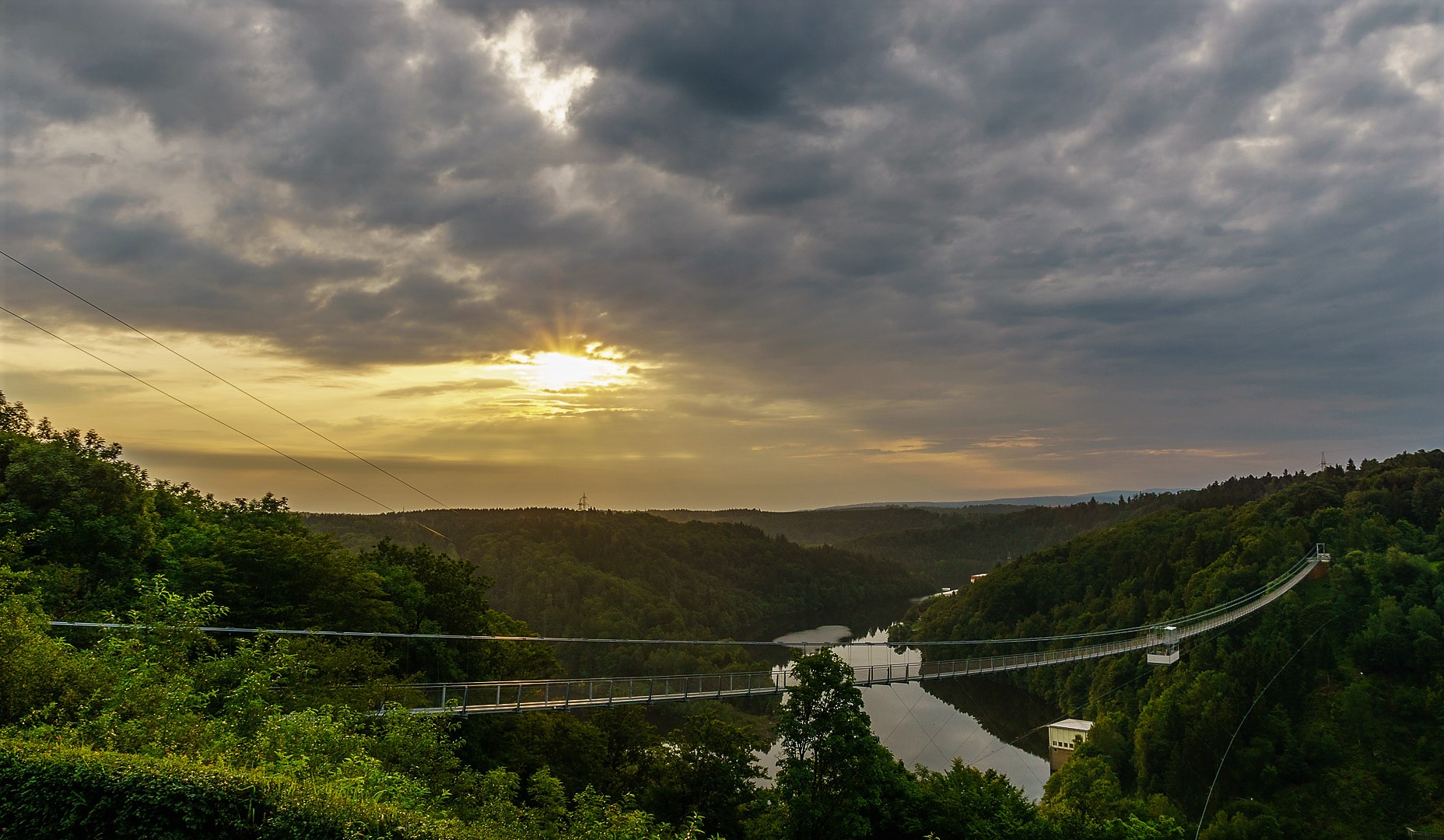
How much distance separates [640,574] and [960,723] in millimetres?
54322

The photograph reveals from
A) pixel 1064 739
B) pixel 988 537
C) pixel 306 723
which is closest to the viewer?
pixel 306 723

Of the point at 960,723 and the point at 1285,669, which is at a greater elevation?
the point at 1285,669

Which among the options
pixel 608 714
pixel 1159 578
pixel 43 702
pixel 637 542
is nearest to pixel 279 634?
pixel 43 702

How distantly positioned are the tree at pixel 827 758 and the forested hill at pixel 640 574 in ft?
147

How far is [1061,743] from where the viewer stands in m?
46.8

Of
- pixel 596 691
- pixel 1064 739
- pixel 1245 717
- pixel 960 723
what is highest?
pixel 596 691

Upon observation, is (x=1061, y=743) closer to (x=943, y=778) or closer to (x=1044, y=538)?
(x=943, y=778)

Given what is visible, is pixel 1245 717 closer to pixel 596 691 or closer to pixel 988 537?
pixel 596 691

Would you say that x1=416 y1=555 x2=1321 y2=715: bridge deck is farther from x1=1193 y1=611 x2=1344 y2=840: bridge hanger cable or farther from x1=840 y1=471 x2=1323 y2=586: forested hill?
x1=840 y1=471 x2=1323 y2=586: forested hill

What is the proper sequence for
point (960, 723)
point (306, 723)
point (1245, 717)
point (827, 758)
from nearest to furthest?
point (306, 723), point (827, 758), point (1245, 717), point (960, 723)

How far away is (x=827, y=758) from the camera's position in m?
17.4

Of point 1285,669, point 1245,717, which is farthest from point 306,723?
point 1285,669

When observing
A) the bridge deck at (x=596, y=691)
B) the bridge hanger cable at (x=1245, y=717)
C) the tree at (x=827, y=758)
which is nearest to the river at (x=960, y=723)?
the bridge hanger cable at (x=1245, y=717)

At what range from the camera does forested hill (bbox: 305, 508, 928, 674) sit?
8020 cm
